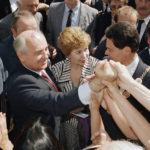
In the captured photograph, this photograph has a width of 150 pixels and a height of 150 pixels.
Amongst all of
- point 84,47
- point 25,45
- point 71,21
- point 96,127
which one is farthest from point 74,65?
point 71,21

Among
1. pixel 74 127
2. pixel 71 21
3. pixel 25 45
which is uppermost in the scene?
pixel 25 45

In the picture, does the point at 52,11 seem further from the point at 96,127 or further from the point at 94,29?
the point at 96,127

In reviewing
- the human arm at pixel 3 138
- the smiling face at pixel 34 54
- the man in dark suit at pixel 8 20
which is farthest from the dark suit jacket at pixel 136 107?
the man in dark suit at pixel 8 20

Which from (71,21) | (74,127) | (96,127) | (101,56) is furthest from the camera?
(71,21)

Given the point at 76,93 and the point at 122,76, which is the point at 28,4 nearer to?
the point at 76,93

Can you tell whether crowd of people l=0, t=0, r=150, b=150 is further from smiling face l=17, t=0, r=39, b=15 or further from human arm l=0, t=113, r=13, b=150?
smiling face l=17, t=0, r=39, b=15

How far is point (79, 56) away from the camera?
308 cm

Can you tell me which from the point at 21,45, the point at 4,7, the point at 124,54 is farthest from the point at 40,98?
the point at 4,7

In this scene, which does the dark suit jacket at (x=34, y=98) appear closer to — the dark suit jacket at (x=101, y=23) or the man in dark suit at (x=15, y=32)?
the man in dark suit at (x=15, y=32)

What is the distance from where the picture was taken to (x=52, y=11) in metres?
4.61

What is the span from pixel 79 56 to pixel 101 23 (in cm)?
165

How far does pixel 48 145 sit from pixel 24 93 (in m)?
0.78

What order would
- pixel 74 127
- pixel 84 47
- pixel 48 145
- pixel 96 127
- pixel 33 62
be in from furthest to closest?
pixel 84 47
pixel 74 127
pixel 33 62
pixel 96 127
pixel 48 145

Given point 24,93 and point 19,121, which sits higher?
point 24,93
